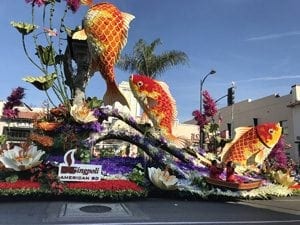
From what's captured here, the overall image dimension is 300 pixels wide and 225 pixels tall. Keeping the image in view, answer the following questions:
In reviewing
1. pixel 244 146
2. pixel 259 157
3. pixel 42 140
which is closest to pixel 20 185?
pixel 42 140

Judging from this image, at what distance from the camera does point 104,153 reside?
19.8 meters

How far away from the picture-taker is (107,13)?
18109 mm

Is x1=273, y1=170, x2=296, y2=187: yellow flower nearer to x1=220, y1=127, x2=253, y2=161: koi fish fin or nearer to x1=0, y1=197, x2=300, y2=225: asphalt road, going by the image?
x1=220, y1=127, x2=253, y2=161: koi fish fin

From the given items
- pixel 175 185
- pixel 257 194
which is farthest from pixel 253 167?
pixel 175 185

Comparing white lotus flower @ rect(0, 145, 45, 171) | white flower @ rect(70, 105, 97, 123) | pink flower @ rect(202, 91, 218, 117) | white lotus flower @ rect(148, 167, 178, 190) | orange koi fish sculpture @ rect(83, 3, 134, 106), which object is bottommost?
white lotus flower @ rect(148, 167, 178, 190)

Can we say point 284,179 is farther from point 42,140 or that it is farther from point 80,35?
point 80,35

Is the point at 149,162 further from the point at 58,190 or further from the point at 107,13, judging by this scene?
the point at 107,13

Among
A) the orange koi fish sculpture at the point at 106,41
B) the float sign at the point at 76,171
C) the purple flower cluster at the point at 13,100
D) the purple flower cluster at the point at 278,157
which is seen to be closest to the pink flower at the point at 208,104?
the purple flower cluster at the point at 278,157

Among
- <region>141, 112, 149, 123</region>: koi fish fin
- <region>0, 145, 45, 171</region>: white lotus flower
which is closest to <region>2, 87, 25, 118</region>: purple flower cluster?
<region>141, 112, 149, 123</region>: koi fish fin

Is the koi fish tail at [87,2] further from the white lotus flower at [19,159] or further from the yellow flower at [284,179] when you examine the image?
the yellow flower at [284,179]

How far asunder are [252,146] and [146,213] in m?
8.42

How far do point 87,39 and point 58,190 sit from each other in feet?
23.3

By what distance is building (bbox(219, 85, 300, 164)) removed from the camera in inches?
1585

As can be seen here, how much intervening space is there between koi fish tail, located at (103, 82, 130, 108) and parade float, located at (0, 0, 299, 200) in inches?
1.5
